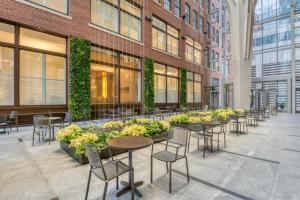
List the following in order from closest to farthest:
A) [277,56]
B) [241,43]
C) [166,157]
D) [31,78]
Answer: [166,157], [31,78], [241,43], [277,56]

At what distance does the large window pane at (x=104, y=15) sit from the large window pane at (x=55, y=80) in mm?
3555

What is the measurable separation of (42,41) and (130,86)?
244 inches

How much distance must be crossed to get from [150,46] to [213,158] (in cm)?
1171

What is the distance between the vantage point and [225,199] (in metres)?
2.68

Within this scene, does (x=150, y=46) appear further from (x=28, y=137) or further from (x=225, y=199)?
(x=225, y=199)

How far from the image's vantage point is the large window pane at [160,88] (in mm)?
15282

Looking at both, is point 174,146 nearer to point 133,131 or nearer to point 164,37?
point 133,131

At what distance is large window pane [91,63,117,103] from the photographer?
1087 cm

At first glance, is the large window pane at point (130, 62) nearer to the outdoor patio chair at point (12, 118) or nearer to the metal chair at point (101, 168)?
the outdoor patio chair at point (12, 118)

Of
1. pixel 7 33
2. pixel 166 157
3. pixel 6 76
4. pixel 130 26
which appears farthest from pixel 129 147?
pixel 130 26

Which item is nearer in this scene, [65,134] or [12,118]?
[65,134]

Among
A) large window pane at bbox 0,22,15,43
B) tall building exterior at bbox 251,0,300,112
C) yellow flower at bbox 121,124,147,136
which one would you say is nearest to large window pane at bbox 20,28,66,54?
large window pane at bbox 0,22,15,43

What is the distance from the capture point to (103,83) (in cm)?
1143

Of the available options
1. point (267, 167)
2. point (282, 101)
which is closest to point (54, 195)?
point (267, 167)
